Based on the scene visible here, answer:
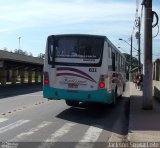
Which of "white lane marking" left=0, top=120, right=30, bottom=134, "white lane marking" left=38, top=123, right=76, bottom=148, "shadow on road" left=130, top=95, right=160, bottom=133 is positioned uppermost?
"shadow on road" left=130, top=95, right=160, bottom=133

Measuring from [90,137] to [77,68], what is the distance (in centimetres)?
584

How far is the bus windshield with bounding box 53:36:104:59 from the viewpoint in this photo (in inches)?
710

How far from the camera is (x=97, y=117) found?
1781 cm

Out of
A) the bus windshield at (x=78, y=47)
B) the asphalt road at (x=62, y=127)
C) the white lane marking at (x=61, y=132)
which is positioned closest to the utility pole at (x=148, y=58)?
the asphalt road at (x=62, y=127)

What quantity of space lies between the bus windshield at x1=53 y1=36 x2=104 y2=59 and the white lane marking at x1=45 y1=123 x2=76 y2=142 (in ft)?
12.3

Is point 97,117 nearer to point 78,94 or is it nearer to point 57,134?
point 78,94

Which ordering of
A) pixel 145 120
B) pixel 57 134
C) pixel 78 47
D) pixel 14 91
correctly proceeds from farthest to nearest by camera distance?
pixel 14 91 → pixel 78 47 → pixel 145 120 → pixel 57 134

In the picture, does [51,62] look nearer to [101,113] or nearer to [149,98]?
[101,113]

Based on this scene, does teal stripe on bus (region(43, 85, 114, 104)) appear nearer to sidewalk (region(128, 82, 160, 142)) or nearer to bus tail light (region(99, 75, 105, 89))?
bus tail light (region(99, 75, 105, 89))

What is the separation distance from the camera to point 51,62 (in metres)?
18.3

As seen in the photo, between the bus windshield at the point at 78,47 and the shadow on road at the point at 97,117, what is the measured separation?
7.73 ft

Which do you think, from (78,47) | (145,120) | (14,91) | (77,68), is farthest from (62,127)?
(14,91)

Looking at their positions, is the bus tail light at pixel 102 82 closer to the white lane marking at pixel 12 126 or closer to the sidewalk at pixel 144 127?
the sidewalk at pixel 144 127

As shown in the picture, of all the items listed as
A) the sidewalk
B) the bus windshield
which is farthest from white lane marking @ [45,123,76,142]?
the bus windshield
